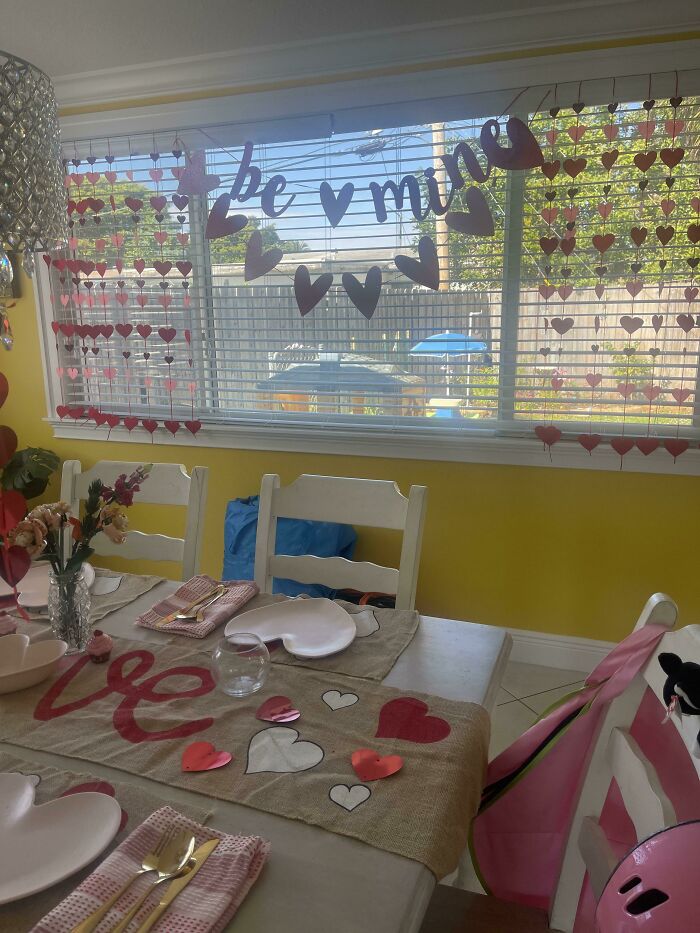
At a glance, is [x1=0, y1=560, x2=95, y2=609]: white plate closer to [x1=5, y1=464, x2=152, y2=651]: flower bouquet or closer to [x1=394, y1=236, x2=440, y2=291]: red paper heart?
[x1=5, y1=464, x2=152, y2=651]: flower bouquet

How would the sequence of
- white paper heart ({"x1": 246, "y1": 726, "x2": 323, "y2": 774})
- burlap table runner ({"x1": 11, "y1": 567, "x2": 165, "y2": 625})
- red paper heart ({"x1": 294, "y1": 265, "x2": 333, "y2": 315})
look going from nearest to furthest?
white paper heart ({"x1": 246, "y1": 726, "x2": 323, "y2": 774}) < burlap table runner ({"x1": 11, "y1": 567, "x2": 165, "y2": 625}) < red paper heart ({"x1": 294, "y1": 265, "x2": 333, "y2": 315})

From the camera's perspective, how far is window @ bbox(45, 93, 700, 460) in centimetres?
224

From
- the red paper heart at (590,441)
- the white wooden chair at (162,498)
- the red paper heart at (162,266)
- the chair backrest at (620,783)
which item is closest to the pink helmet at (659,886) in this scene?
the chair backrest at (620,783)

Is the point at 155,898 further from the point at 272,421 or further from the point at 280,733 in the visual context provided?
the point at 272,421

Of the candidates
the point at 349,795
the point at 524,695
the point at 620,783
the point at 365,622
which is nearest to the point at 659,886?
the point at 620,783

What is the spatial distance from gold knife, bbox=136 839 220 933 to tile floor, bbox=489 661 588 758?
1444 mm

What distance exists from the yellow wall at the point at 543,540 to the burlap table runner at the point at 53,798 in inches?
72.1

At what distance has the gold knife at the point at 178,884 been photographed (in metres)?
0.70

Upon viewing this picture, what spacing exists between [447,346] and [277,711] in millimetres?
1760

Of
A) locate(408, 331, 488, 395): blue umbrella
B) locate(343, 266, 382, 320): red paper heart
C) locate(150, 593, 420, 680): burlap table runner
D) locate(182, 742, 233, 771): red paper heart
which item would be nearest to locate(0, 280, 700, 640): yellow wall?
locate(408, 331, 488, 395): blue umbrella

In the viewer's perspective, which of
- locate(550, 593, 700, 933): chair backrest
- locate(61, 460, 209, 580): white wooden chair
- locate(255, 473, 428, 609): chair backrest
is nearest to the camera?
locate(550, 593, 700, 933): chair backrest

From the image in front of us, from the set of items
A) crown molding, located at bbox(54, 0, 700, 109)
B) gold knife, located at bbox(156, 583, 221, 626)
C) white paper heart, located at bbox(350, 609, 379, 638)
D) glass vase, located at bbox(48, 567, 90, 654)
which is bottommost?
white paper heart, located at bbox(350, 609, 379, 638)

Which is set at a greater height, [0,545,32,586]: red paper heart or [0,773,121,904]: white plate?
[0,545,32,586]: red paper heart

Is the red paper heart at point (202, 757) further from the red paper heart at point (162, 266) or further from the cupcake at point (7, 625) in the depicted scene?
the red paper heart at point (162, 266)
